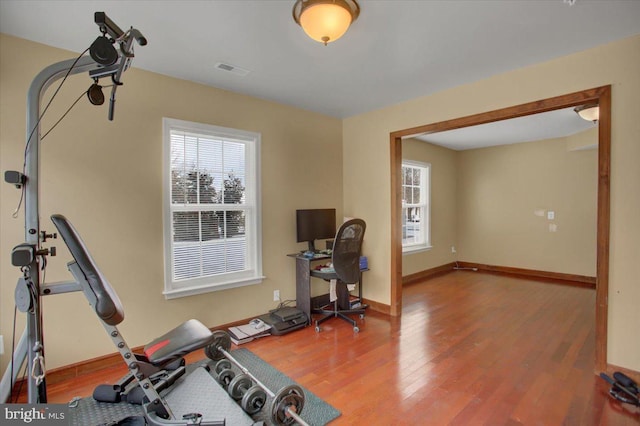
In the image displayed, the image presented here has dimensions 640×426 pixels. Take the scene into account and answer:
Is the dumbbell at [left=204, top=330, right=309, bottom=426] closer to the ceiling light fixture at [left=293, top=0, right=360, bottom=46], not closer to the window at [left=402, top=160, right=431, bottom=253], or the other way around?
the ceiling light fixture at [left=293, top=0, right=360, bottom=46]

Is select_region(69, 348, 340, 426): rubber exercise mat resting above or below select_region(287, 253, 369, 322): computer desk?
below

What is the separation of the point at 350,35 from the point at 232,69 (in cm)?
119

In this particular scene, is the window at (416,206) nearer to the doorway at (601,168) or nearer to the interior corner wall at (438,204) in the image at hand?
the interior corner wall at (438,204)

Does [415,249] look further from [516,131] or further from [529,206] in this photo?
[516,131]

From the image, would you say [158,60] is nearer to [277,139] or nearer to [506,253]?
[277,139]

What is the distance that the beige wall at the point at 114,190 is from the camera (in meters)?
2.29

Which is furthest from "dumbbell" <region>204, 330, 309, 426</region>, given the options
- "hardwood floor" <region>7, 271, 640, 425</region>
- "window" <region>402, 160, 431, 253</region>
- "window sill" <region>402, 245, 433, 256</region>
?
"window" <region>402, 160, 431, 253</region>

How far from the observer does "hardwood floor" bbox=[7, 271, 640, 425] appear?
204 centimetres

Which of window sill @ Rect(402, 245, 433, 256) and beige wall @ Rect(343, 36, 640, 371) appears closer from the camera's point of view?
beige wall @ Rect(343, 36, 640, 371)

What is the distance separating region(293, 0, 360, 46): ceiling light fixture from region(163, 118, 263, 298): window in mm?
1741

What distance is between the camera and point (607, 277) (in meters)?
2.44

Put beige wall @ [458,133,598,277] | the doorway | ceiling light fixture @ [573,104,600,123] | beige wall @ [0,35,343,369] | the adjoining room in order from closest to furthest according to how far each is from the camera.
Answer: the adjoining room, beige wall @ [0,35,343,369], the doorway, ceiling light fixture @ [573,104,600,123], beige wall @ [458,133,598,277]

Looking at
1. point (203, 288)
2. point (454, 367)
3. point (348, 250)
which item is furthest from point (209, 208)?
point (454, 367)

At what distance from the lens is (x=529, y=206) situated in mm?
6023
